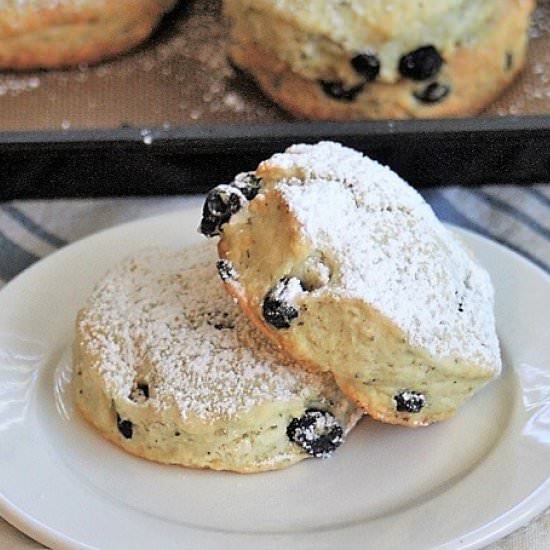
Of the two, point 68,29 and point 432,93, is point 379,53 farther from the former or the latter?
point 68,29

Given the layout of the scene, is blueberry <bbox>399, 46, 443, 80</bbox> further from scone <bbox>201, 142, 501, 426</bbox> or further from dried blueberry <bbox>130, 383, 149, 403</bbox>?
dried blueberry <bbox>130, 383, 149, 403</bbox>

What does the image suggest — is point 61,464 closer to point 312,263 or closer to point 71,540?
point 71,540

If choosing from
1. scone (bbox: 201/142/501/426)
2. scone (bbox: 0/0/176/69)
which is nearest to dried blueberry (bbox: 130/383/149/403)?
scone (bbox: 201/142/501/426)

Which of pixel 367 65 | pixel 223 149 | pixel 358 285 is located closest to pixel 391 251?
pixel 358 285

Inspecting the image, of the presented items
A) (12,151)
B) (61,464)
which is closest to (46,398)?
(61,464)


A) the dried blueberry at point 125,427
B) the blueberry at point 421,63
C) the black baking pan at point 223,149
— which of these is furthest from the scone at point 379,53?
the dried blueberry at point 125,427

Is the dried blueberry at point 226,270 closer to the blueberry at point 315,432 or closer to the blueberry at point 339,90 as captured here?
the blueberry at point 315,432
